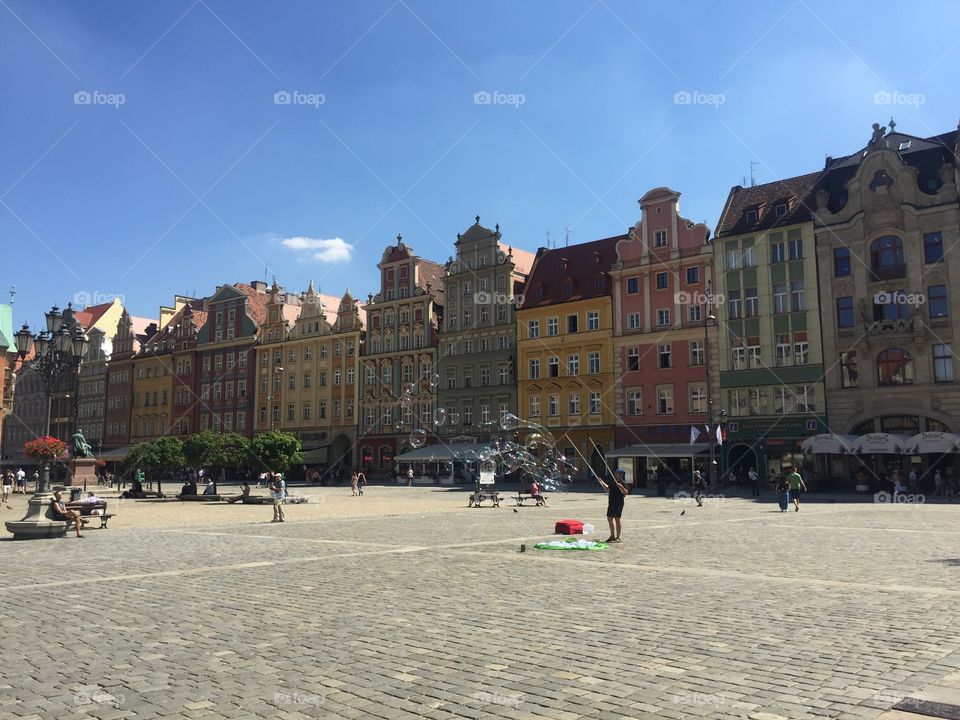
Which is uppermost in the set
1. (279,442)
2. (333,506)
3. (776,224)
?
(776,224)

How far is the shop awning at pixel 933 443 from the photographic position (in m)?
39.2

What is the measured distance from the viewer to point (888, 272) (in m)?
45.6

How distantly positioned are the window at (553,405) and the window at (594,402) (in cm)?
281

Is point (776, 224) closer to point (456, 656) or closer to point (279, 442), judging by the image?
point (279, 442)

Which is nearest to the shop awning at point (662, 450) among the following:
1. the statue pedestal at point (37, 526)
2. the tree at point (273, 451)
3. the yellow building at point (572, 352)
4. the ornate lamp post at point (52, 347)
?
the yellow building at point (572, 352)

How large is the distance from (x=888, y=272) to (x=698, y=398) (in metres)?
13.2

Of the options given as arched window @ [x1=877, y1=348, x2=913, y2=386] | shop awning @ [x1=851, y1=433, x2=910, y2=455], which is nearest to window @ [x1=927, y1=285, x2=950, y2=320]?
arched window @ [x1=877, y1=348, x2=913, y2=386]

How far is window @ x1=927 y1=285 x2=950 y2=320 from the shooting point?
43.9m

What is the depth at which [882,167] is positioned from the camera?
46.6 m

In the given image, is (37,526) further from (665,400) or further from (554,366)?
(554,366)

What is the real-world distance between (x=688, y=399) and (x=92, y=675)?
48.7 metres

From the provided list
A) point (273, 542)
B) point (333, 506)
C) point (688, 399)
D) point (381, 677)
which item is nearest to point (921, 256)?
point (688, 399)

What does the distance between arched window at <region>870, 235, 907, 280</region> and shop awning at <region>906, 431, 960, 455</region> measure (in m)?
9.78

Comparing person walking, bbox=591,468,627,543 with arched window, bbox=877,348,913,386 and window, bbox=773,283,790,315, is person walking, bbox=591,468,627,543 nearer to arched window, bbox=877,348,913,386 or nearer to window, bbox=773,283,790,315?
arched window, bbox=877,348,913,386
